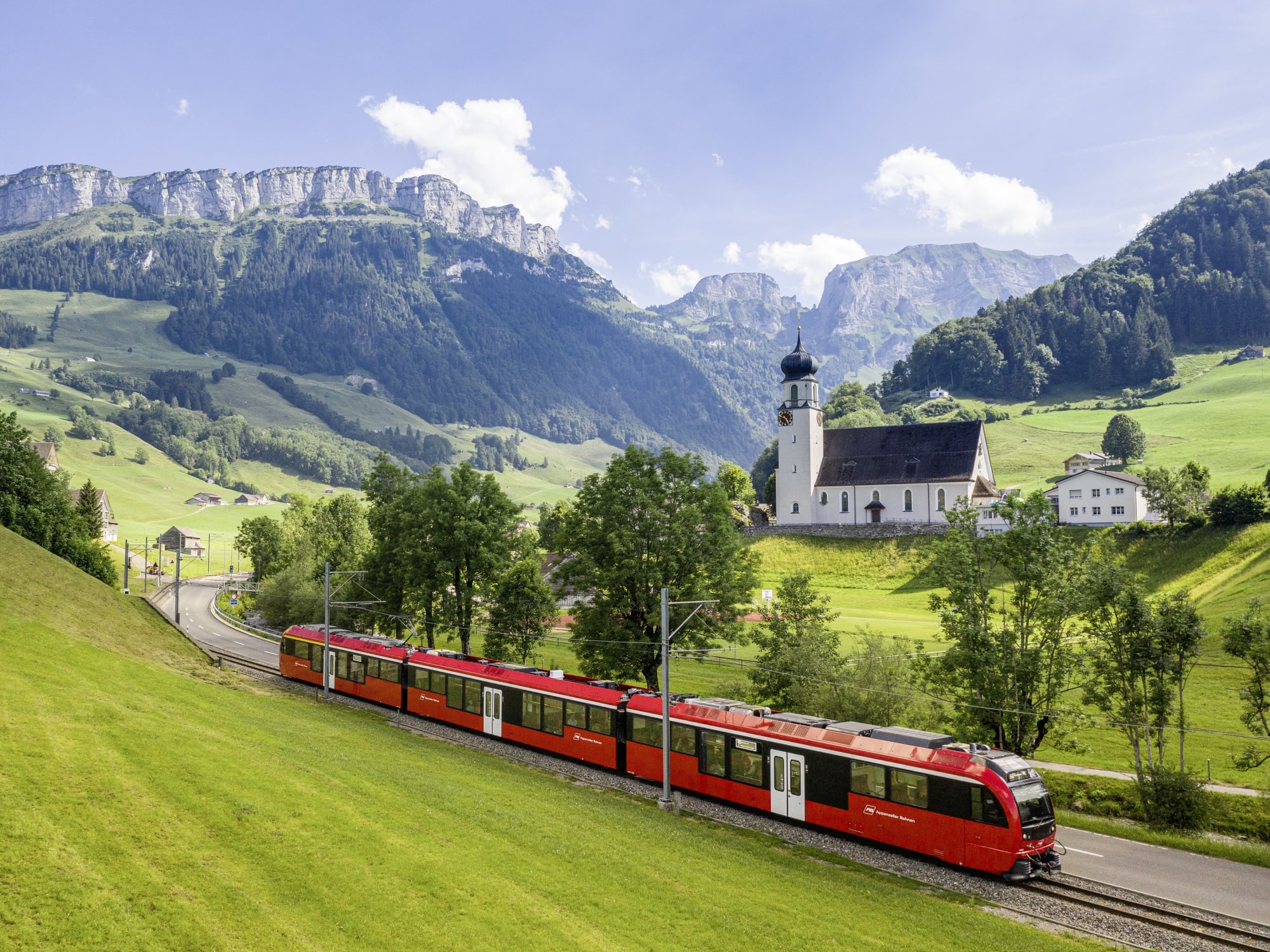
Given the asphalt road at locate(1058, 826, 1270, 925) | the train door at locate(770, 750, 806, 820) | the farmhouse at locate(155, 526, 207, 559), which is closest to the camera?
the asphalt road at locate(1058, 826, 1270, 925)

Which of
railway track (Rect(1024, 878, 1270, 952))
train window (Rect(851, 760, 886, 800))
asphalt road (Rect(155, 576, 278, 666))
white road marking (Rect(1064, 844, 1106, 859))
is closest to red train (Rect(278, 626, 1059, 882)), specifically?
train window (Rect(851, 760, 886, 800))

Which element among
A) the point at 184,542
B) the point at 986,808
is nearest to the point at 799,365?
the point at 986,808

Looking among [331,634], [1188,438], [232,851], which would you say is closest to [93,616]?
[331,634]

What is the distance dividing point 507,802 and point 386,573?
3861 centimetres

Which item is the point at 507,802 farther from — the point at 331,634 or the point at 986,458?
the point at 986,458

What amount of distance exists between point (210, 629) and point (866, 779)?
71758 millimetres

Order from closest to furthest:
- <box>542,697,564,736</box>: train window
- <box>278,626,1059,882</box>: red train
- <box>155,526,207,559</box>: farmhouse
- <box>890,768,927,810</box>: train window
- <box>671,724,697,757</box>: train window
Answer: <box>278,626,1059,882</box>: red train → <box>890,768,927,810</box>: train window → <box>671,724,697,757</box>: train window → <box>542,697,564,736</box>: train window → <box>155,526,207,559</box>: farmhouse

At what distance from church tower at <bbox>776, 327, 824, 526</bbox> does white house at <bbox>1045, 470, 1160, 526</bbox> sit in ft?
97.6

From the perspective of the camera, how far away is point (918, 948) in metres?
17.8

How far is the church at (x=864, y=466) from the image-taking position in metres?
107

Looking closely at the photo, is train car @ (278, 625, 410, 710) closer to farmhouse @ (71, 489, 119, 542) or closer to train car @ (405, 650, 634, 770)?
train car @ (405, 650, 634, 770)

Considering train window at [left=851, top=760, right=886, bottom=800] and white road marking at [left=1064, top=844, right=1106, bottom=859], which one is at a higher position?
train window at [left=851, top=760, right=886, bottom=800]

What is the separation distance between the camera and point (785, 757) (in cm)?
2720

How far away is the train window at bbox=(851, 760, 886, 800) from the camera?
2483 centimetres
